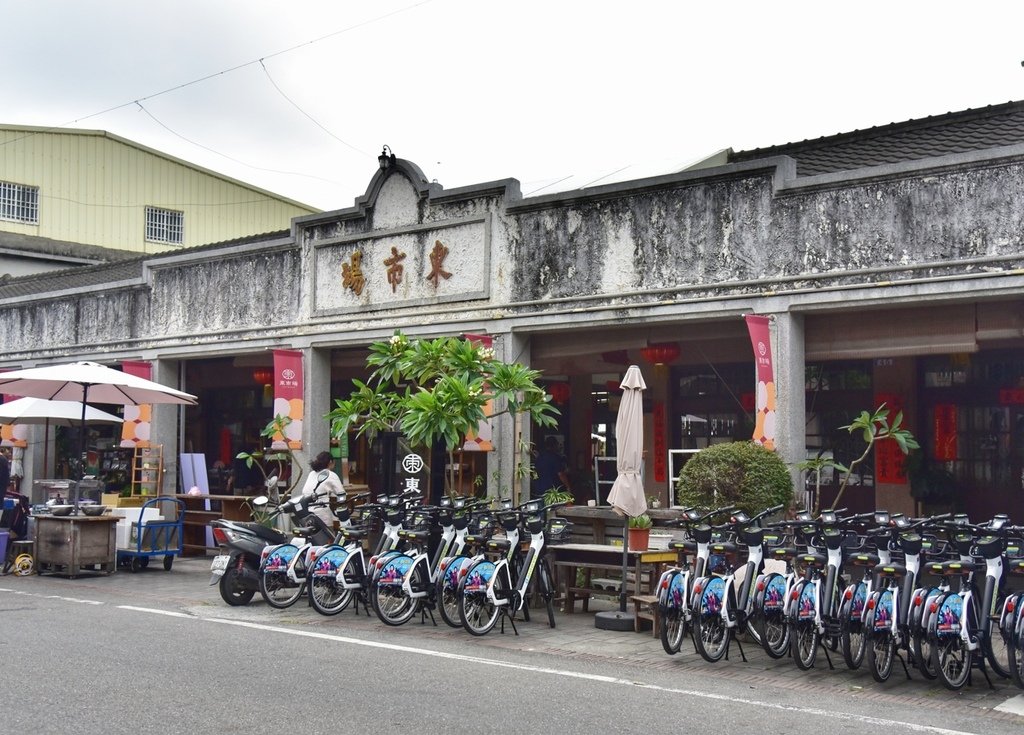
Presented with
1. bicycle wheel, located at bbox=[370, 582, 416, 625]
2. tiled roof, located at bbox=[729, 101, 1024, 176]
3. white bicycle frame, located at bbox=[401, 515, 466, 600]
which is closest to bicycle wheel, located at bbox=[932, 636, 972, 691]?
white bicycle frame, located at bbox=[401, 515, 466, 600]

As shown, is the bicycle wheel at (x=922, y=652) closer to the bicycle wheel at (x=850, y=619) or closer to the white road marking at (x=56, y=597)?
the bicycle wheel at (x=850, y=619)

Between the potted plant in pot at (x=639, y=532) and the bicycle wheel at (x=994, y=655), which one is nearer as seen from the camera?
the bicycle wheel at (x=994, y=655)

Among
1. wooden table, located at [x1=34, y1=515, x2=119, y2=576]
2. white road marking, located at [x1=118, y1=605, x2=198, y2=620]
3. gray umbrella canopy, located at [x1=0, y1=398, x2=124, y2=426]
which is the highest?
gray umbrella canopy, located at [x1=0, y1=398, x2=124, y2=426]

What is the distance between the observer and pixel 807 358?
13.7m

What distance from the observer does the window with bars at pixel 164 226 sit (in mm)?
37062

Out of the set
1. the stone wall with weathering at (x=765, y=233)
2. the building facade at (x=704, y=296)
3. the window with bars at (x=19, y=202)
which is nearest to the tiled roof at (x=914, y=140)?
the building facade at (x=704, y=296)

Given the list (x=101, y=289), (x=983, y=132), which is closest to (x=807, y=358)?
(x=983, y=132)

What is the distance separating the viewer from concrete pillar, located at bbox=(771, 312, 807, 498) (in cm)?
1316

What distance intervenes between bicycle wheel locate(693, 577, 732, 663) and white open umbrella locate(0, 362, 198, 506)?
9468 millimetres

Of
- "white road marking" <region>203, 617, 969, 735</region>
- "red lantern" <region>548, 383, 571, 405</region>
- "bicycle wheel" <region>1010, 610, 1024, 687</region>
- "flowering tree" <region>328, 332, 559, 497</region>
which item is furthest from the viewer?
"red lantern" <region>548, 383, 571, 405</region>

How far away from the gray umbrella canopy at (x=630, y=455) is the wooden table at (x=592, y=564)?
0.51 meters

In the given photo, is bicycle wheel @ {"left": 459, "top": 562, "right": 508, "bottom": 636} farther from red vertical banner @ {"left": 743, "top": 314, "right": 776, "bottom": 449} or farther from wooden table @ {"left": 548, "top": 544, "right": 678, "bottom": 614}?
red vertical banner @ {"left": 743, "top": 314, "right": 776, "bottom": 449}

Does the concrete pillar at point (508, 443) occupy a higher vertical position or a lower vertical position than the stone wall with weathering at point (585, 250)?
lower

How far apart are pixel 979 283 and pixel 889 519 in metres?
3.56
